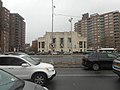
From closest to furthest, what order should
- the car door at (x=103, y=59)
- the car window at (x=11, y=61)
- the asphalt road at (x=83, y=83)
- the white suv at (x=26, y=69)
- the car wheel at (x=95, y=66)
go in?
the asphalt road at (x=83, y=83) < the white suv at (x=26, y=69) < the car window at (x=11, y=61) < the car wheel at (x=95, y=66) < the car door at (x=103, y=59)

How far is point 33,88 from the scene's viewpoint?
4.80 metres

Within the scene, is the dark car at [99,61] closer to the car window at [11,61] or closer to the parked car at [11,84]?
the car window at [11,61]

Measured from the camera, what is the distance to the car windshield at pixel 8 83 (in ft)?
14.6

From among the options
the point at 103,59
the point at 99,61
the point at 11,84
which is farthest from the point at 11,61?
the point at 103,59

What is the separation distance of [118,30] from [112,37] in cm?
445

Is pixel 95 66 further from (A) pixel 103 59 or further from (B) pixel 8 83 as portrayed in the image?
(B) pixel 8 83

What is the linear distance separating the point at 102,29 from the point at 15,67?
12537 cm

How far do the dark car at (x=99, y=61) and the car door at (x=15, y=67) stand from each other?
964cm

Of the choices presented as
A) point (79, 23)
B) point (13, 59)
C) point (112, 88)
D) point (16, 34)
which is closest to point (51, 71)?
point (13, 59)

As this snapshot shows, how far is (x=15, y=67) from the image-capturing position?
11.8 m

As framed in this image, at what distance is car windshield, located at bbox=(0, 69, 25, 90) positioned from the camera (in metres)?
4.46

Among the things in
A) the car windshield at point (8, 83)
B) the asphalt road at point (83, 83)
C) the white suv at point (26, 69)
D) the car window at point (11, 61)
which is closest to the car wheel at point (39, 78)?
the white suv at point (26, 69)

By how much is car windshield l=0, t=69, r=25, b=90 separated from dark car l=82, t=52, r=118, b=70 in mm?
15545

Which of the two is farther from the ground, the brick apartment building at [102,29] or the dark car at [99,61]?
the brick apartment building at [102,29]
